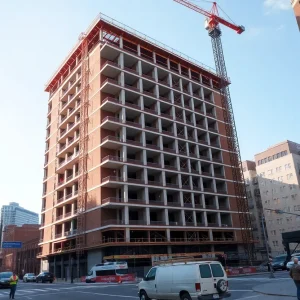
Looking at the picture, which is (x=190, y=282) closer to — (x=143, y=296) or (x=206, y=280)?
(x=206, y=280)

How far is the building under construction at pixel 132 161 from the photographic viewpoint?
49.8m

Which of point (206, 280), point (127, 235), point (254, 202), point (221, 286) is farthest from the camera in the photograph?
point (254, 202)

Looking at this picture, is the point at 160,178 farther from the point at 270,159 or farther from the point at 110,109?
the point at 270,159

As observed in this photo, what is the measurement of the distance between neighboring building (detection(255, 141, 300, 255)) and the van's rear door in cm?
7402

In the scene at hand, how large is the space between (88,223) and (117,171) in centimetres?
944

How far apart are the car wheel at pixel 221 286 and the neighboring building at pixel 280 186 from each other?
7362 cm

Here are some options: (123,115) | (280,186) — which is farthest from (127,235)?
(280,186)

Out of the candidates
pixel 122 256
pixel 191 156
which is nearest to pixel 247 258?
pixel 191 156

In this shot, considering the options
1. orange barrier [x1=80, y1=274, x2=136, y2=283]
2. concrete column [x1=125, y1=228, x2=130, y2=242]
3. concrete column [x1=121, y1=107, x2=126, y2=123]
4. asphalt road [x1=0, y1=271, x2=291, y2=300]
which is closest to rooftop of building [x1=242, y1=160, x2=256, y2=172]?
concrete column [x1=121, y1=107, x2=126, y2=123]

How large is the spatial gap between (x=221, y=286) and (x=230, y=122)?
6253 cm

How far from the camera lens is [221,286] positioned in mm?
13508

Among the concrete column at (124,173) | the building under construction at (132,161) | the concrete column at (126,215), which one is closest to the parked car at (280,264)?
the building under construction at (132,161)

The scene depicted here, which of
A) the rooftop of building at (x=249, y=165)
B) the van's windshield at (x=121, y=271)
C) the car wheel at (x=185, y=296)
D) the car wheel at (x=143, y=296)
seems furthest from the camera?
the rooftop of building at (x=249, y=165)

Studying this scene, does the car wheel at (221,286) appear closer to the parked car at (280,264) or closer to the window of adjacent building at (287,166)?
the parked car at (280,264)
